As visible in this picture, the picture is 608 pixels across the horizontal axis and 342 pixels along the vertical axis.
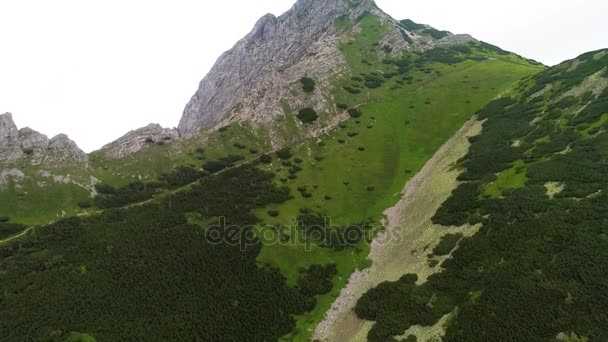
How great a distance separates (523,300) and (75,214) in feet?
226

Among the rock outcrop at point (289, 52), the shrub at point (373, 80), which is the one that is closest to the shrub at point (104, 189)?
the rock outcrop at point (289, 52)

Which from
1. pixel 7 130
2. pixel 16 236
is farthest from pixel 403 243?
pixel 7 130

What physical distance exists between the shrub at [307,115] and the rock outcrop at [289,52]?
15.6 metres

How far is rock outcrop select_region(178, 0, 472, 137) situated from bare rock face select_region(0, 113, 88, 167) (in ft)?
161

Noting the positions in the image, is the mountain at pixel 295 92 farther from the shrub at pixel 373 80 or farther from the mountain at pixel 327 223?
the mountain at pixel 327 223

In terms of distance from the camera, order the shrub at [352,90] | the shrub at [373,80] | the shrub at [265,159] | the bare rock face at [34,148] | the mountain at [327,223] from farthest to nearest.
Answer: the shrub at [373,80], the shrub at [352,90], the shrub at [265,159], the bare rock face at [34,148], the mountain at [327,223]

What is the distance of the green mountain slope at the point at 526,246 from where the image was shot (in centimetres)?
3912

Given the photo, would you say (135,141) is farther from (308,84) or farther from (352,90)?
(352,90)

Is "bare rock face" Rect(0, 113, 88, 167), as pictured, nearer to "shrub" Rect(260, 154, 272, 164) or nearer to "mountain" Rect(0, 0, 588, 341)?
"mountain" Rect(0, 0, 588, 341)

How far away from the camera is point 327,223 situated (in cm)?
7269

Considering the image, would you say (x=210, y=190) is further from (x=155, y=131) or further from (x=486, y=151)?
(x=486, y=151)

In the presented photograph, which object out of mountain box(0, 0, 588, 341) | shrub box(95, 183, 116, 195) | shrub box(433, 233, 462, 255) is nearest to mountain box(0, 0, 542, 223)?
mountain box(0, 0, 588, 341)

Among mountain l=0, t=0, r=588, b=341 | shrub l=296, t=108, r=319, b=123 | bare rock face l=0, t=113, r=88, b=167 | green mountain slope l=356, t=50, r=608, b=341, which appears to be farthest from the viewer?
shrub l=296, t=108, r=319, b=123

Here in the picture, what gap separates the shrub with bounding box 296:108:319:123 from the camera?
360 ft
